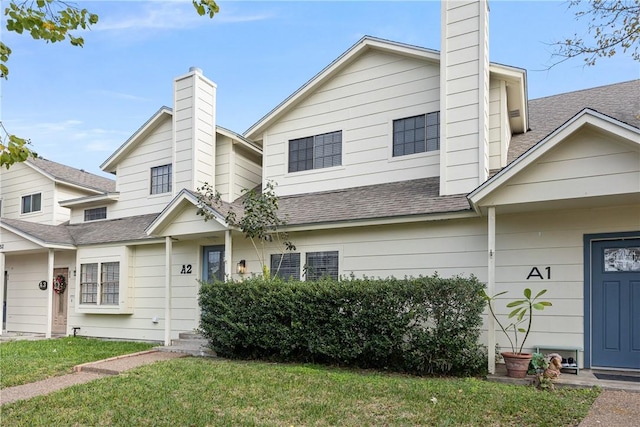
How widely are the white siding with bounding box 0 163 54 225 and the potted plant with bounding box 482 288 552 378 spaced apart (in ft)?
48.6

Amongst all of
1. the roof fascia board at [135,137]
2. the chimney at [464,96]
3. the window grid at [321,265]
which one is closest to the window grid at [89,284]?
the roof fascia board at [135,137]

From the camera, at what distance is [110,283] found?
42.5 feet

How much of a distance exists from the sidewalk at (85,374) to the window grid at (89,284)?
426cm

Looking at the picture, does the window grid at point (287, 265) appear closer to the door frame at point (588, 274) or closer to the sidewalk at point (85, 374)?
the sidewalk at point (85, 374)

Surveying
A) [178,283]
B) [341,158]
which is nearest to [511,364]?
[341,158]

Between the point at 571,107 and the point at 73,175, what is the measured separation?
17.0 metres

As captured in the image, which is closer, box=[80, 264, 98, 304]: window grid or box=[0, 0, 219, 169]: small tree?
box=[0, 0, 219, 169]: small tree

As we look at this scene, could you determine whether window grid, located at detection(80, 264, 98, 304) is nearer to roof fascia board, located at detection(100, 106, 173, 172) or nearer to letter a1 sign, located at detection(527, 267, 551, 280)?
roof fascia board, located at detection(100, 106, 173, 172)

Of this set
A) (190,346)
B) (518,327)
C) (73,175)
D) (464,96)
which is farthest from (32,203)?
(518,327)

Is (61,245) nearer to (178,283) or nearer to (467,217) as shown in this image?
(178,283)

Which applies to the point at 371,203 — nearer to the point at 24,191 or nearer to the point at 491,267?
the point at 491,267

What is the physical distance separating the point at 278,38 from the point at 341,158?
3.08 m

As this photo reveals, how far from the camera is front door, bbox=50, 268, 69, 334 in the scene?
14.3 meters

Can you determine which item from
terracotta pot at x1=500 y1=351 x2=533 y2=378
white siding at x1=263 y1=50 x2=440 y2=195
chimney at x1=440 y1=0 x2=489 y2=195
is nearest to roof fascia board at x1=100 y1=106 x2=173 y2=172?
white siding at x1=263 y1=50 x2=440 y2=195
